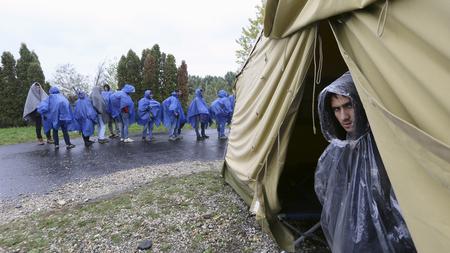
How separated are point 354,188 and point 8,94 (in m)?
18.5

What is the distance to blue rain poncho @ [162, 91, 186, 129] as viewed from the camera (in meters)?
10.2

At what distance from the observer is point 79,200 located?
4.84m

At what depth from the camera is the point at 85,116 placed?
9.45m

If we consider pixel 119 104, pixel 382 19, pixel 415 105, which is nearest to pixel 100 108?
pixel 119 104

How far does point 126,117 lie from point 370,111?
29.8 feet

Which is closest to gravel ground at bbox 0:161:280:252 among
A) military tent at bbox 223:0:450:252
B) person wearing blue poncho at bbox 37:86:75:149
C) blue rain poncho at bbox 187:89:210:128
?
military tent at bbox 223:0:450:252

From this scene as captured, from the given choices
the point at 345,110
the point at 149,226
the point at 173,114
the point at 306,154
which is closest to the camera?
the point at 345,110

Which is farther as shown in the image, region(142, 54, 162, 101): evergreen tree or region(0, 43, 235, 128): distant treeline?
region(142, 54, 162, 101): evergreen tree

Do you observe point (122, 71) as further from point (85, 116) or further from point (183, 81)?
point (85, 116)

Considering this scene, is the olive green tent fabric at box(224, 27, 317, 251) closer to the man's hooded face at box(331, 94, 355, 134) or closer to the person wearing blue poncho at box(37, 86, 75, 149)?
the man's hooded face at box(331, 94, 355, 134)

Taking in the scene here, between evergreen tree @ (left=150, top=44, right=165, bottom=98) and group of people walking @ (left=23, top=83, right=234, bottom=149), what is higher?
evergreen tree @ (left=150, top=44, right=165, bottom=98)

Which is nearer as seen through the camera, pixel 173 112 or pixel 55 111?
pixel 55 111

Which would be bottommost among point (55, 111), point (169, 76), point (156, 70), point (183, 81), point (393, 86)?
point (55, 111)

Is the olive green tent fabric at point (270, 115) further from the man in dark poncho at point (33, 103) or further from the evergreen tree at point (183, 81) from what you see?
the evergreen tree at point (183, 81)
